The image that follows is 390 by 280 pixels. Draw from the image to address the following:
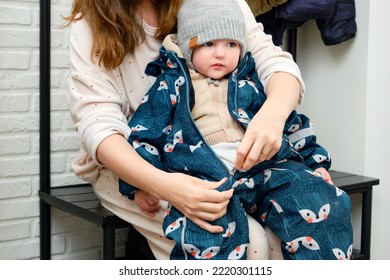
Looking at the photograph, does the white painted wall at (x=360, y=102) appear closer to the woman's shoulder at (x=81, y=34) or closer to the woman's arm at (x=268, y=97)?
the woman's arm at (x=268, y=97)

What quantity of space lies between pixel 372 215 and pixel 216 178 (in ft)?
3.28

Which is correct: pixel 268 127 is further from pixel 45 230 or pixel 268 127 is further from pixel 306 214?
pixel 45 230

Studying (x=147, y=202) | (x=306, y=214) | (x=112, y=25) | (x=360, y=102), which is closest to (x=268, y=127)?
(x=306, y=214)

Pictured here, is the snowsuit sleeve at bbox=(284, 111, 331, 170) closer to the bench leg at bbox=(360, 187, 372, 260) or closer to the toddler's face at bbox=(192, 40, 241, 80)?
the toddler's face at bbox=(192, 40, 241, 80)

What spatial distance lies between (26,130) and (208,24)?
0.73 metres

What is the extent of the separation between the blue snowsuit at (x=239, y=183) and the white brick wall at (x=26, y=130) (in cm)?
56

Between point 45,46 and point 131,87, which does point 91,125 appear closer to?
point 131,87

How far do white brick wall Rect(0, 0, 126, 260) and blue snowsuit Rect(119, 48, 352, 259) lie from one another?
1.85 ft

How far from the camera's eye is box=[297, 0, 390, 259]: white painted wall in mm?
1942

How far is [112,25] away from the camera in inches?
55.4

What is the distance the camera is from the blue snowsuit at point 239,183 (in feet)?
3.85

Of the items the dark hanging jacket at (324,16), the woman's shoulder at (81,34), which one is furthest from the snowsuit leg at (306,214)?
the dark hanging jacket at (324,16)

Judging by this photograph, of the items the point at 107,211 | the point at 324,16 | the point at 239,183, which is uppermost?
the point at 324,16

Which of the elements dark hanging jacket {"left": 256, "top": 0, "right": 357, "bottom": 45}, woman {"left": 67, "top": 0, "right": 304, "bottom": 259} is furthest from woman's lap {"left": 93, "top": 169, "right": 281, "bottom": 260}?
dark hanging jacket {"left": 256, "top": 0, "right": 357, "bottom": 45}
